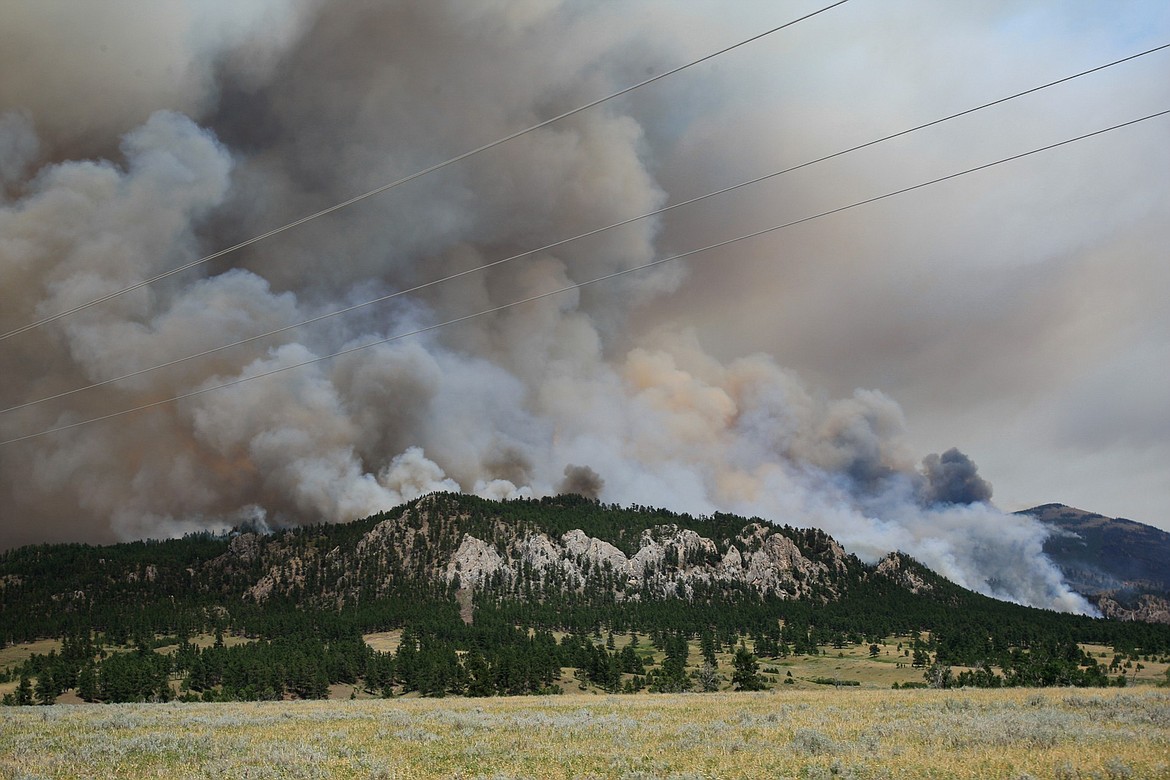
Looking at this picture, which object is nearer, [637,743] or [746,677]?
[637,743]

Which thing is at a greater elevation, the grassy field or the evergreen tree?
the grassy field

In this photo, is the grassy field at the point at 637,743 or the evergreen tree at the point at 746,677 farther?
the evergreen tree at the point at 746,677

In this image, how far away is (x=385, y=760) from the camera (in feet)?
93.1

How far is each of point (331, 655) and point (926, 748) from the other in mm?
191266

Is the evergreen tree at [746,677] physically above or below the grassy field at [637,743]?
below

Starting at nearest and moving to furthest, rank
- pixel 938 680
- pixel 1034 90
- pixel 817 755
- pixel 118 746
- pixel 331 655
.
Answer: pixel 1034 90, pixel 817 755, pixel 118 746, pixel 938 680, pixel 331 655

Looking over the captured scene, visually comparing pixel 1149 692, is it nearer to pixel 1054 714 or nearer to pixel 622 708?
pixel 1054 714

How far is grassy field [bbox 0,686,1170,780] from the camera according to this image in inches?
993

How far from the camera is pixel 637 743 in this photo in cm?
3241

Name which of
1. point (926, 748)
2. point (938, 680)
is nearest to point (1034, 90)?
point (926, 748)

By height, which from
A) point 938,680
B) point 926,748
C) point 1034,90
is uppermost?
point 1034,90

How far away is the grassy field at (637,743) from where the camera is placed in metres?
25.2

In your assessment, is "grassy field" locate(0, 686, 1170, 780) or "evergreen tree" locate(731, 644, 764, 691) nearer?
"grassy field" locate(0, 686, 1170, 780)

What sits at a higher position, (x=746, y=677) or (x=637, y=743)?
(x=637, y=743)
